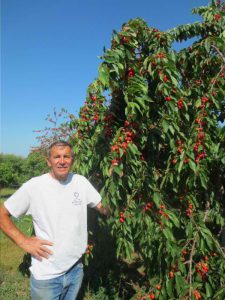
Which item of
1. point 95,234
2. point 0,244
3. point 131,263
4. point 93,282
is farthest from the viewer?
point 0,244

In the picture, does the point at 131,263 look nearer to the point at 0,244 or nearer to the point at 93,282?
the point at 93,282

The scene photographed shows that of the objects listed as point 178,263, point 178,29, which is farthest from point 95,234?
point 178,29

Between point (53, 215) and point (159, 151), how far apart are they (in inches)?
53.9

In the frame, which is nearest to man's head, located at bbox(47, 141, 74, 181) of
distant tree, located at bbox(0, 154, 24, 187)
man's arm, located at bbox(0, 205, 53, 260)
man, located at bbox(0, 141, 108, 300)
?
man, located at bbox(0, 141, 108, 300)

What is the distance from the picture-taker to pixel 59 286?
105 inches

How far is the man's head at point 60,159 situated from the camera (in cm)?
270

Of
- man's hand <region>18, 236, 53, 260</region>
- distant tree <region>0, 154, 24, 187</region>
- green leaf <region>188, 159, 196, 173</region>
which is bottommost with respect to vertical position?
man's hand <region>18, 236, 53, 260</region>

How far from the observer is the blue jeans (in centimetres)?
258

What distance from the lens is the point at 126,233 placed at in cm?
283

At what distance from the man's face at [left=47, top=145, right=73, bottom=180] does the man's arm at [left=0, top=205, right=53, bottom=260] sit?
1.61 ft

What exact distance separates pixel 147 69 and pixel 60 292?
2.06 meters

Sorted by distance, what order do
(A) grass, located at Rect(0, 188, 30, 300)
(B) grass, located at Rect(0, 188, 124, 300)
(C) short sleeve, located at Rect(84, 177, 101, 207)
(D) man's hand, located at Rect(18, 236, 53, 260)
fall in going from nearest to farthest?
(D) man's hand, located at Rect(18, 236, 53, 260) < (C) short sleeve, located at Rect(84, 177, 101, 207) < (B) grass, located at Rect(0, 188, 124, 300) < (A) grass, located at Rect(0, 188, 30, 300)

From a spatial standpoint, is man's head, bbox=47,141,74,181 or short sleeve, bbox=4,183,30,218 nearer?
short sleeve, bbox=4,183,30,218

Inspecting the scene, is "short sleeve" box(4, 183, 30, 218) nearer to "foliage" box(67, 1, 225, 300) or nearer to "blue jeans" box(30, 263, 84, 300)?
"blue jeans" box(30, 263, 84, 300)
